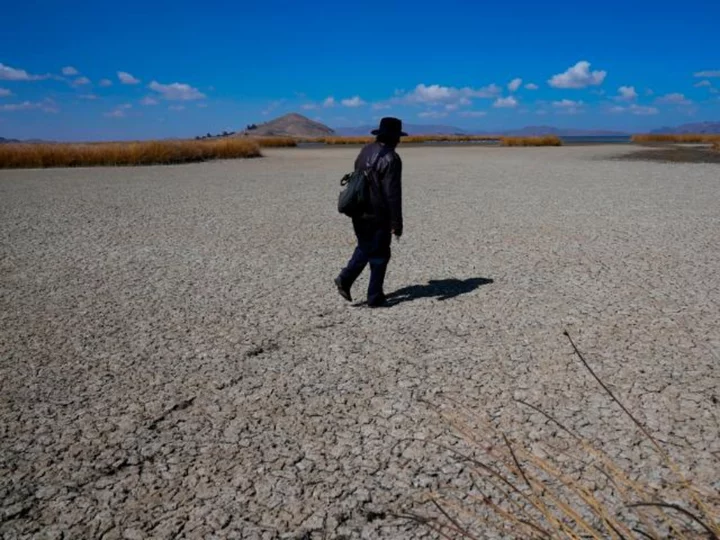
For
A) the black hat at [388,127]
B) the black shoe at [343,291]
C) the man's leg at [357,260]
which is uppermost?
the black hat at [388,127]

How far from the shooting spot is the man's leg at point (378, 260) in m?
5.06

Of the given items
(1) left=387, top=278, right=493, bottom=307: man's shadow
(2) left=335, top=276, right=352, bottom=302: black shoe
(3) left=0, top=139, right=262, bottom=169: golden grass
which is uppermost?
(3) left=0, top=139, right=262, bottom=169: golden grass

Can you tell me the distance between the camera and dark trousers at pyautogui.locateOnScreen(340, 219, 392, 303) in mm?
5059

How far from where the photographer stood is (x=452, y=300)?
18.3 ft

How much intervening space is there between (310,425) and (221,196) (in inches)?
448

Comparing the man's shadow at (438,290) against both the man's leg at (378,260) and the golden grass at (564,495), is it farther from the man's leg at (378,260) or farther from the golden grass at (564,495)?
the golden grass at (564,495)

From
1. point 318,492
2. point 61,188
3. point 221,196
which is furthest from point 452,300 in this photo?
point 61,188

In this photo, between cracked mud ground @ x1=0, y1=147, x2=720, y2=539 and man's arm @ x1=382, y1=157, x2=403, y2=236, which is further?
man's arm @ x1=382, y1=157, x2=403, y2=236

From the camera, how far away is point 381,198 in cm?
494

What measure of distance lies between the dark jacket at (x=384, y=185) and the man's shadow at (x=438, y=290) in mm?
1002

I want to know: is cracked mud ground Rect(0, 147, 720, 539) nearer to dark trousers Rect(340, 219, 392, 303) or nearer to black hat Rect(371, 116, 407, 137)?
dark trousers Rect(340, 219, 392, 303)

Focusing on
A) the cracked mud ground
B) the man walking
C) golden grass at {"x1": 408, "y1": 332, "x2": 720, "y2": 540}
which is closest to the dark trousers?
the man walking

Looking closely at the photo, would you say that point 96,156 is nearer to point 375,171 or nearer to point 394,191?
point 375,171

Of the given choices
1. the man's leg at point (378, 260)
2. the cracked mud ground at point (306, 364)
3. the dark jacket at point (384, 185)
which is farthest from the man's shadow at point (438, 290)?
the dark jacket at point (384, 185)
